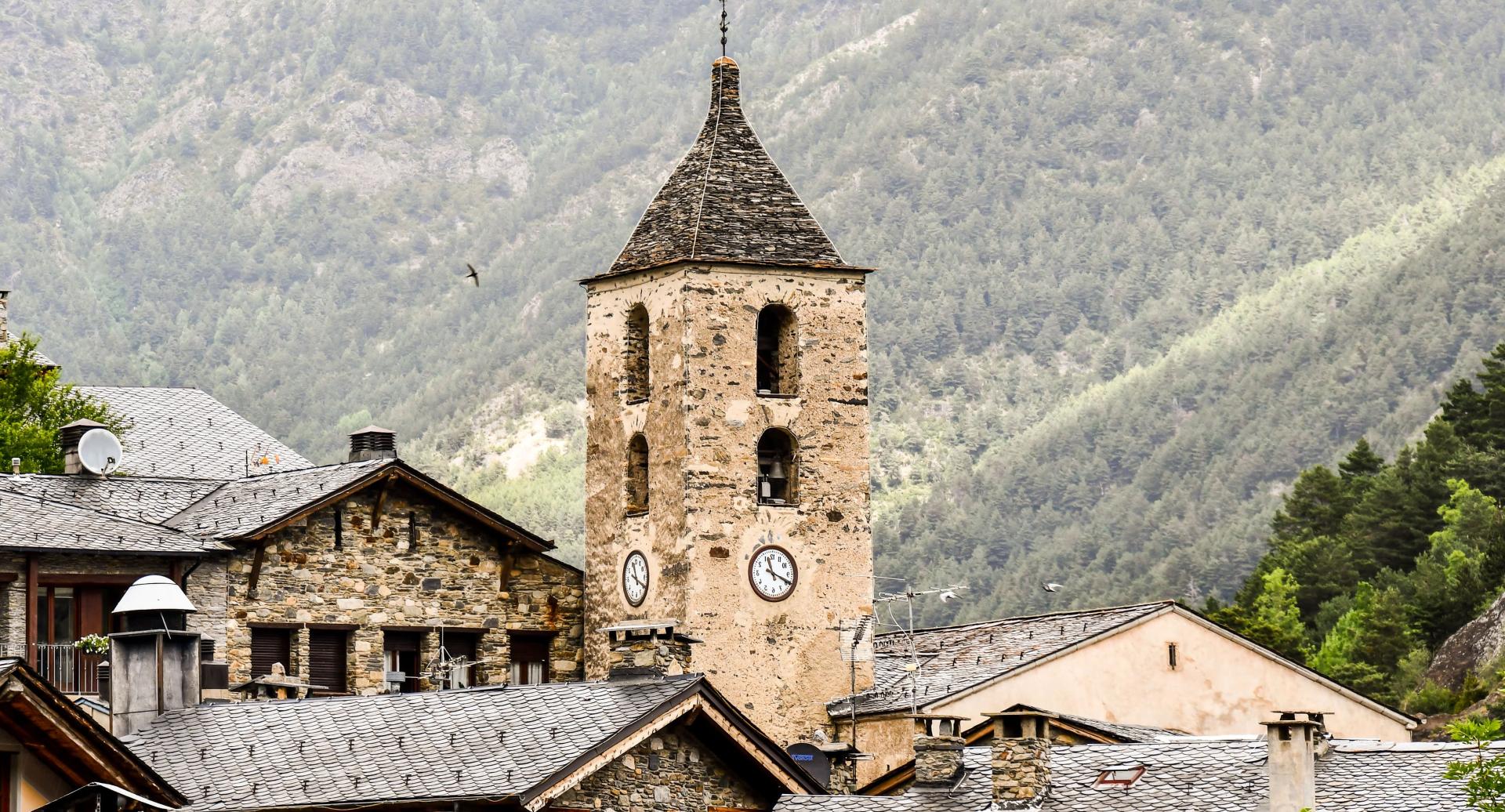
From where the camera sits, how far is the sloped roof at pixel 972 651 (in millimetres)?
48312

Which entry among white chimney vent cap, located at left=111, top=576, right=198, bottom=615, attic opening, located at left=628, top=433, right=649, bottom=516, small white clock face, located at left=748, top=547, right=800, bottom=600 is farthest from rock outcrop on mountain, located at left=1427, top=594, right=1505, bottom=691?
white chimney vent cap, located at left=111, top=576, right=198, bottom=615

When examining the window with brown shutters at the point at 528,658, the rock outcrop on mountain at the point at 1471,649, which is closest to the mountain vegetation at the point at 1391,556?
the rock outcrop on mountain at the point at 1471,649

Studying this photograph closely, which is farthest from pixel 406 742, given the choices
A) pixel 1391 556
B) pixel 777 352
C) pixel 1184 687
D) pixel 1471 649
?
pixel 1391 556

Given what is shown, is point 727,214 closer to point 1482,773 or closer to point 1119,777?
point 1119,777

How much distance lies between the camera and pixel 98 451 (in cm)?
4775

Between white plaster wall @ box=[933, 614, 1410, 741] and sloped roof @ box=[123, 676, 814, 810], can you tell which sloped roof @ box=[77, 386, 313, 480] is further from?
sloped roof @ box=[123, 676, 814, 810]

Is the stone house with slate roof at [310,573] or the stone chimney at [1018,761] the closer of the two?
Result: the stone chimney at [1018,761]

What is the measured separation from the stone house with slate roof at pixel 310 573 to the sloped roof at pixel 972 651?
204 inches

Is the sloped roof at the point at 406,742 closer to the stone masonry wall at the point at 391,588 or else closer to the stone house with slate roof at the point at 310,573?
the stone house with slate roof at the point at 310,573

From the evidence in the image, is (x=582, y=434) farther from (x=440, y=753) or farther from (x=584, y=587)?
(x=440, y=753)

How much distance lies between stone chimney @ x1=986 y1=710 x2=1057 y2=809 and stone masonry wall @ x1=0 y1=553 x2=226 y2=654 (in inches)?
513

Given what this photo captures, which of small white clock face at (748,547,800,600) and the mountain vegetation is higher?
the mountain vegetation

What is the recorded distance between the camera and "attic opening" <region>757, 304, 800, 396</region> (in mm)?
50594

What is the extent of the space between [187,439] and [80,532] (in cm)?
1500
